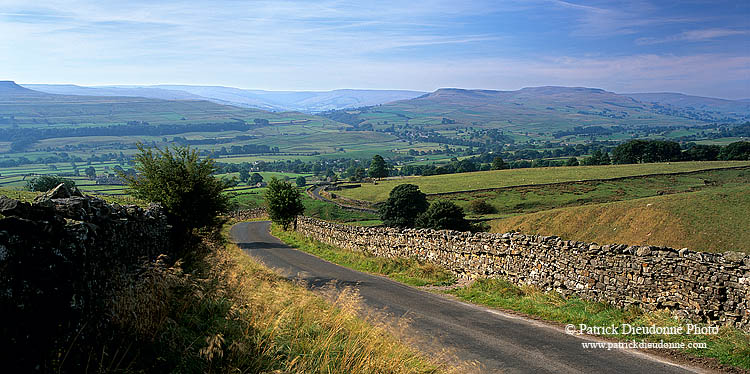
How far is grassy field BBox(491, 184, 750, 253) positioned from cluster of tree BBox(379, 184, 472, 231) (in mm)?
11215

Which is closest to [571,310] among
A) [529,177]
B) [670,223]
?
[670,223]

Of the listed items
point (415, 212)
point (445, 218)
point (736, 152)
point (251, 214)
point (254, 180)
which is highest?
point (736, 152)

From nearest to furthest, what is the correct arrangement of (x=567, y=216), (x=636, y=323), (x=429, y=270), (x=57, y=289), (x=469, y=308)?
(x=57, y=289)
(x=636, y=323)
(x=469, y=308)
(x=429, y=270)
(x=567, y=216)

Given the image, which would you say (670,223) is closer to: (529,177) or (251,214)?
(529,177)

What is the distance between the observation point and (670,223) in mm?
30828

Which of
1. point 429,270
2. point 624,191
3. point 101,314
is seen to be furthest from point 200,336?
point 624,191

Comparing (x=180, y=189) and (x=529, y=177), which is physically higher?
(x=180, y=189)

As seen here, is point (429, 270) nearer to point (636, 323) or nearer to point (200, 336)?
point (636, 323)

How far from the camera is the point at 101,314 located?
5.20 metres

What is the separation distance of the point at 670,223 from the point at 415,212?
1409 inches

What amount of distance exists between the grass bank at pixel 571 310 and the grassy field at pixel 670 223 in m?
19.0

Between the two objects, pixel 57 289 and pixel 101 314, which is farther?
pixel 101 314

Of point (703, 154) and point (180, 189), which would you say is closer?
point (180, 189)

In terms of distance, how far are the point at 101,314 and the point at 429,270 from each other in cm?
1385
